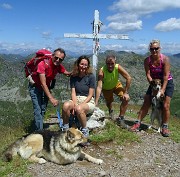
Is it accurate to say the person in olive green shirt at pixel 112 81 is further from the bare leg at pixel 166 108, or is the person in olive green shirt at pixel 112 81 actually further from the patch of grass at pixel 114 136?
the bare leg at pixel 166 108

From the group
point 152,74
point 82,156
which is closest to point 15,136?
point 82,156

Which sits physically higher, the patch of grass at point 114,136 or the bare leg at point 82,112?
the bare leg at point 82,112

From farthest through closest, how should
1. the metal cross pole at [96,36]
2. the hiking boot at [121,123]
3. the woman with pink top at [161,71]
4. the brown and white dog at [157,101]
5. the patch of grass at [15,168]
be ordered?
the metal cross pole at [96,36] → the hiking boot at [121,123] → the brown and white dog at [157,101] → the woman with pink top at [161,71] → the patch of grass at [15,168]

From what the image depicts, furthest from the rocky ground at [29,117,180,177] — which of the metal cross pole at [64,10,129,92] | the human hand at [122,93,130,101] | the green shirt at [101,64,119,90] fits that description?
the metal cross pole at [64,10,129,92]

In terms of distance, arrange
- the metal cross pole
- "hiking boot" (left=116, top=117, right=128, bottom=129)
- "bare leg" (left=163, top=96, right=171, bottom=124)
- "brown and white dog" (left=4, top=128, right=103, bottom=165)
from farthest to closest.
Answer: the metal cross pole
"hiking boot" (left=116, top=117, right=128, bottom=129)
"bare leg" (left=163, top=96, right=171, bottom=124)
"brown and white dog" (left=4, top=128, right=103, bottom=165)

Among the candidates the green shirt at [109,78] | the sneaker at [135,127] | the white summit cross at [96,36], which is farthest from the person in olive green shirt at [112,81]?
the white summit cross at [96,36]

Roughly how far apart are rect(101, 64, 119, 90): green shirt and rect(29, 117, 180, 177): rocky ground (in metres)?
2.21

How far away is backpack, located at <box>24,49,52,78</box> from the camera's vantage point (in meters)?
9.73

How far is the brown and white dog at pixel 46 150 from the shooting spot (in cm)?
812

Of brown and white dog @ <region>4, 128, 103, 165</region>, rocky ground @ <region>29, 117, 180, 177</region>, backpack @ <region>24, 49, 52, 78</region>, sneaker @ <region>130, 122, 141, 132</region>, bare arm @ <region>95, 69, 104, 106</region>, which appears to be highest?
backpack @ <region>24, 49, 52, 78</region>

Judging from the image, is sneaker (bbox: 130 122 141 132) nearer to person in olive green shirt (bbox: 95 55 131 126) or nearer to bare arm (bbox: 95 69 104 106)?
person in olive green shirt (bbox: 95 55 131 126)

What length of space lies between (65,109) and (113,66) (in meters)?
2.64

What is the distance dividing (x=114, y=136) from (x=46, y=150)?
3.06m

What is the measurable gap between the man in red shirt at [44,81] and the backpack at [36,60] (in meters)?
0.15
